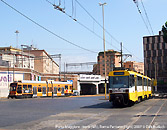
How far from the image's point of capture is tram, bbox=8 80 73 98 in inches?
1769

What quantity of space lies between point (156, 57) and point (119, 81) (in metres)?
84.3

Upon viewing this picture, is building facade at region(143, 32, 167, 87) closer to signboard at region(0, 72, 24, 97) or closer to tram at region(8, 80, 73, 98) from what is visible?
tram at region(8, 80, 73, 98)

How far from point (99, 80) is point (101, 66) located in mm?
45225

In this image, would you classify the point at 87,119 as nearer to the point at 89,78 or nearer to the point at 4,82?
the point at 4,82

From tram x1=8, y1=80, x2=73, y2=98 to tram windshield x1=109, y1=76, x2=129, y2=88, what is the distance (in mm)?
25893

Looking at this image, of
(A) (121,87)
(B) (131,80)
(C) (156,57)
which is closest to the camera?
(A) (121,87)

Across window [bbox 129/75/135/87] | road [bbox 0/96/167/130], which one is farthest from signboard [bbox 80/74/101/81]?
road [bbox 0/96/167/130]

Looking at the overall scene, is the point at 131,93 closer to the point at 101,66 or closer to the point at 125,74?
the point at 125,74

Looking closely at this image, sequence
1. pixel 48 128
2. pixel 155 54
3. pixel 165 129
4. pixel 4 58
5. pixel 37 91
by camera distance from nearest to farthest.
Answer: pixel 165 129 < pixel 48 128 < pixel 37 91 < pixel 4 58 < pixel 155 54

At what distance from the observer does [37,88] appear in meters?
48.9

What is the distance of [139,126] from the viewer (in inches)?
437

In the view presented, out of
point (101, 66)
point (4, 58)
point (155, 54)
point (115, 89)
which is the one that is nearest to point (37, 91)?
point (115, 89)

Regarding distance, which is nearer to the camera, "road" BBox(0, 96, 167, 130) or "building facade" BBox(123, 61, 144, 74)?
"road" BBox(0, 96, 167, 130)

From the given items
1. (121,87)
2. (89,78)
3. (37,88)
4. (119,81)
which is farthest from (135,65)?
(121,87)
